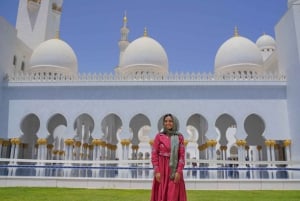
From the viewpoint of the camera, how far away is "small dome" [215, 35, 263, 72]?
16125mm

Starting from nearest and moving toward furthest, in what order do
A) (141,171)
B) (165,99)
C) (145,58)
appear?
(141,171) < (165,99) < (145,58)

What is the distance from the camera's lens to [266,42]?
26.2 metres

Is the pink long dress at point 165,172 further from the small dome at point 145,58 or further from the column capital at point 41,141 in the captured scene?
the small dome at point 145,58

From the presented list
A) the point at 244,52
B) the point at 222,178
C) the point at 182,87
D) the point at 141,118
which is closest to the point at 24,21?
the point at 141,118

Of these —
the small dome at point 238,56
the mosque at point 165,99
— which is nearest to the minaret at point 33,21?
the mosque at point 165,99

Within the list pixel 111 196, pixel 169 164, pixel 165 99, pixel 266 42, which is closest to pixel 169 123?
pixel 169 164

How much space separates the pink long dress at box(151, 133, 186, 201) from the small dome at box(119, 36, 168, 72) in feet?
42.4

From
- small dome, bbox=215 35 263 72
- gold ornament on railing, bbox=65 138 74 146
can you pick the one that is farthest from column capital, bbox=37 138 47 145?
small dome, bbox=215 35 263 72

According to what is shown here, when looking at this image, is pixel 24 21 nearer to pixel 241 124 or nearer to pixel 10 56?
pixel 10 56

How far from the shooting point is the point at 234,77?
14.2 m

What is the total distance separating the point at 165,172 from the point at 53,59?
14.6 metres

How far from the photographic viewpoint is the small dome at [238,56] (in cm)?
1612

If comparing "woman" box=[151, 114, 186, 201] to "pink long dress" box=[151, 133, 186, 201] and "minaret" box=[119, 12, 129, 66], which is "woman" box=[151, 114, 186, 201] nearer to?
"pink long dress" box=[151, 133, 186, 201]

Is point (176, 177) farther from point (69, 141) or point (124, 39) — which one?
point (124, 39)
